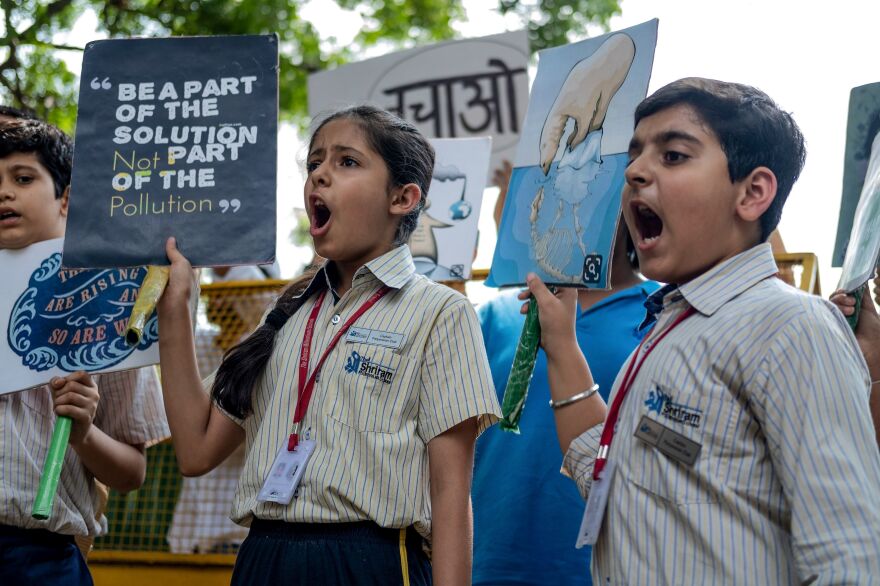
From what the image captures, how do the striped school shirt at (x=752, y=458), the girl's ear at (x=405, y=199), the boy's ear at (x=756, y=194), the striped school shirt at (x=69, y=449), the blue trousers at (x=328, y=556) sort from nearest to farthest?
the striped school shirt at (x=752, y=458) → the boy's ear at (x=756, y=194) → the blue trousers at (x=328, y=556) → the girl's ear at (x=405, y=199) → the striped school shirt at (x=69, y=449)

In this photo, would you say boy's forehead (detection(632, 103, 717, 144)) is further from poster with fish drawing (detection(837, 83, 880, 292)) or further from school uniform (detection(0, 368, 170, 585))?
school uniform (detection(0, 368, 170, 585))

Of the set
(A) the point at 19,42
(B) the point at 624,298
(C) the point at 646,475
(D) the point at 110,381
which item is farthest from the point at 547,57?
(A) the point at 19,42

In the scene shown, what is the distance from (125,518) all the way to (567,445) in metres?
2.76

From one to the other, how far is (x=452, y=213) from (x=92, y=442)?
1.71 metres

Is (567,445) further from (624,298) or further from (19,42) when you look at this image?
(19,42)

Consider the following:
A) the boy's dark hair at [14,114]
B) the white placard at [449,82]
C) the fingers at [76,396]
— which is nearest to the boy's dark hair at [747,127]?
the fingers at [76,396]

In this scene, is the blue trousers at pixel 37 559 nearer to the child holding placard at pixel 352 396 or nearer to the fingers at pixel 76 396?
the fingers at pixel 76 396

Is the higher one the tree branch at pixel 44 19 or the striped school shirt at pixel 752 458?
the tree branch at pixel 44 19

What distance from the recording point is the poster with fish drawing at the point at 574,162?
2678 millimetres

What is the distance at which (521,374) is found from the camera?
8.50ft

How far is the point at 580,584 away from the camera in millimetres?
3025

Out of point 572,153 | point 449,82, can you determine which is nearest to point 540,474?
point 572,153

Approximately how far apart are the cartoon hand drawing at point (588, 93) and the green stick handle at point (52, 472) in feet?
4.60

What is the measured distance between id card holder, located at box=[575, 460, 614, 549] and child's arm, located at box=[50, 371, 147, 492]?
1414 millimetres
